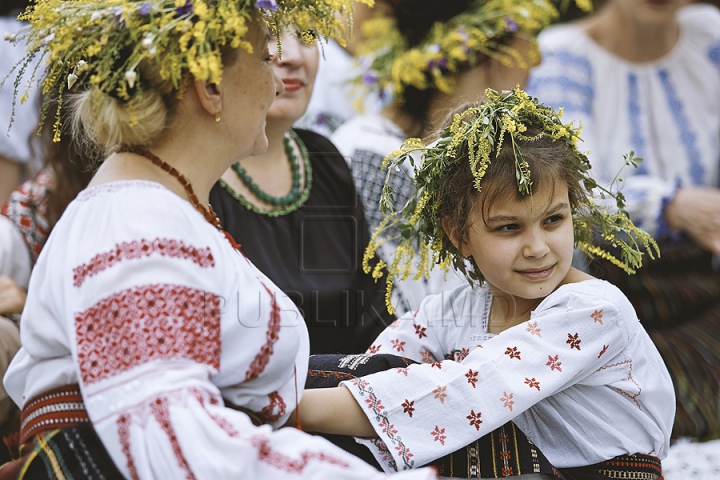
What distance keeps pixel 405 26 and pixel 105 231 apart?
8.77ft

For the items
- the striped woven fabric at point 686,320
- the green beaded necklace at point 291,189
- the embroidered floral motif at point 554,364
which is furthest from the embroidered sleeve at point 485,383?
the striped woven fabric at point 686,320

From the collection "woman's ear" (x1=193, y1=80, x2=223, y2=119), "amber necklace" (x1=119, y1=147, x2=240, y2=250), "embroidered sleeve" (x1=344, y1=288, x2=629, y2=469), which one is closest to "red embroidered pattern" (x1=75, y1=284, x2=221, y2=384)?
"amber necklace" (x1=119, y1=147, x2=240, y2=250)

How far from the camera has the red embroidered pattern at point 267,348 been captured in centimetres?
163

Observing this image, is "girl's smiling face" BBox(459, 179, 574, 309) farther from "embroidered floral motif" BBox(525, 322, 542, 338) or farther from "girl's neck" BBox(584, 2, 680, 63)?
"girl's neck" BBox(584, 2, 680, 63)

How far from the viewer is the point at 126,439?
1.46 meters

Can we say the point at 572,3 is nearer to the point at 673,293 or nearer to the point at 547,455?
the point at 673,293

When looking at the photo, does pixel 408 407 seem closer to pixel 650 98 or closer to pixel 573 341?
pixel 573 341

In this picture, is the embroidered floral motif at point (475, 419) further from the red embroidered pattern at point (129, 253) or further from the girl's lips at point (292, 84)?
the girl's lips at point (292, 84)

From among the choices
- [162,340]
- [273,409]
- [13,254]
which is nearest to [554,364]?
[273,409]

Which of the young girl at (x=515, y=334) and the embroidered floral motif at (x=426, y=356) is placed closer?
the young girl at (x=515, y=334)

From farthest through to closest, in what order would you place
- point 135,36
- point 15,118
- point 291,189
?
1. point 15,118
2. point 291,189
3. point 135,36

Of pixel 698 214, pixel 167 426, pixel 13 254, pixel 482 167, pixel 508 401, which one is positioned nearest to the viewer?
pixel 167 426

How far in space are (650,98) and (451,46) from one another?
1031 mm

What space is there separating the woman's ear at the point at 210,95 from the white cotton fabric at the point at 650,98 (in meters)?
2.55
